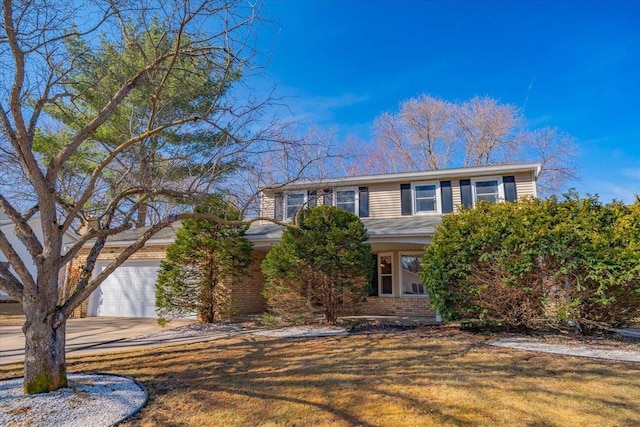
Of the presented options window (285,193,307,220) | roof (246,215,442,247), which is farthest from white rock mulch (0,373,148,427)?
window (285,193,307,220)

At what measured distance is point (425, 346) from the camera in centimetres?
708

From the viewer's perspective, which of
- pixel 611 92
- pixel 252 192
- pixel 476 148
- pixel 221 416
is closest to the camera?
pixel 221 416

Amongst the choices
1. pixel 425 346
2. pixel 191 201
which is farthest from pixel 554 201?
pixel 191 201

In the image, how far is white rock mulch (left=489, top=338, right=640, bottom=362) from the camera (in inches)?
245

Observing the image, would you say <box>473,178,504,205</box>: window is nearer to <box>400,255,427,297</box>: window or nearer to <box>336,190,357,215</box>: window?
<box>400,255,427,297</box>: window

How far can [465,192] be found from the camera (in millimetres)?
13961

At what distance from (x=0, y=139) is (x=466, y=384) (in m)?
7.74

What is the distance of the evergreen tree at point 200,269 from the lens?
33.6 ft

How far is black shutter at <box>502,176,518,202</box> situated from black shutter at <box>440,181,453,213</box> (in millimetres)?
1933

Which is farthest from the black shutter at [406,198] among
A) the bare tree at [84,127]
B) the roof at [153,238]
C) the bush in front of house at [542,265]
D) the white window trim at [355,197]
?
the bare tree at [84,127]

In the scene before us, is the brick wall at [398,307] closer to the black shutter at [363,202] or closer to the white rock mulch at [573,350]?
the black shutter at [363,202]

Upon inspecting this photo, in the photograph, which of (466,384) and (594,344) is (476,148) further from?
(466,384)

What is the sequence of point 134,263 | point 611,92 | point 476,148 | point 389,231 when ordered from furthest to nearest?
1. point 476,148
2. point 611,92
3. point 134,263
4. point 389,231

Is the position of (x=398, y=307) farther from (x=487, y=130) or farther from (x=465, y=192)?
(x=487, y=130)
